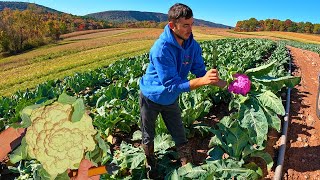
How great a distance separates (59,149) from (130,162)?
92.8 inches

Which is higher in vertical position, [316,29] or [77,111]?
[316,29]

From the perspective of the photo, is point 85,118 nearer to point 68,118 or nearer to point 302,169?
point 68,118

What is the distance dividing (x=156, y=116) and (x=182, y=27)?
110 centimetres

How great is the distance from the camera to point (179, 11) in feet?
9.50

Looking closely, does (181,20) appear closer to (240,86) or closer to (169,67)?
(169,67)

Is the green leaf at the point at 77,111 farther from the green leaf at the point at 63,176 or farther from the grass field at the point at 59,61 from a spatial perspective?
the grass field at the point at 59,61

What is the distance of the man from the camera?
2938 mm

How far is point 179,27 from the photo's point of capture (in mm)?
2967

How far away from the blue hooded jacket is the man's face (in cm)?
6

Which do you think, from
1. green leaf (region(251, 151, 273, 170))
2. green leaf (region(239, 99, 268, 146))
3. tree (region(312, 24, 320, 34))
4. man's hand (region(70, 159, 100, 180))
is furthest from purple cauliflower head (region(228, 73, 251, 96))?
tree (region(312, 24, 320, 34))

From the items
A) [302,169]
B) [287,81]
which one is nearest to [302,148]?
[302,169]

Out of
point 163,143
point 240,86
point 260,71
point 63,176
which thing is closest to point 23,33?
point 163,143

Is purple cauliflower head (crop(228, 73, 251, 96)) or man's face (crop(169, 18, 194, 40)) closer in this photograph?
man's face (crop(169, 18, 194, 40))

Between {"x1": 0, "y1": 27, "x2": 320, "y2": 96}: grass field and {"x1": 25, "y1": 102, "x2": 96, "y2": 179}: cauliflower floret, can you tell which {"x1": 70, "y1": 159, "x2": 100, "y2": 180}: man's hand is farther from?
{"x1": 0, "y1": 27, "x2": 320, "y2": 96}: grass field
